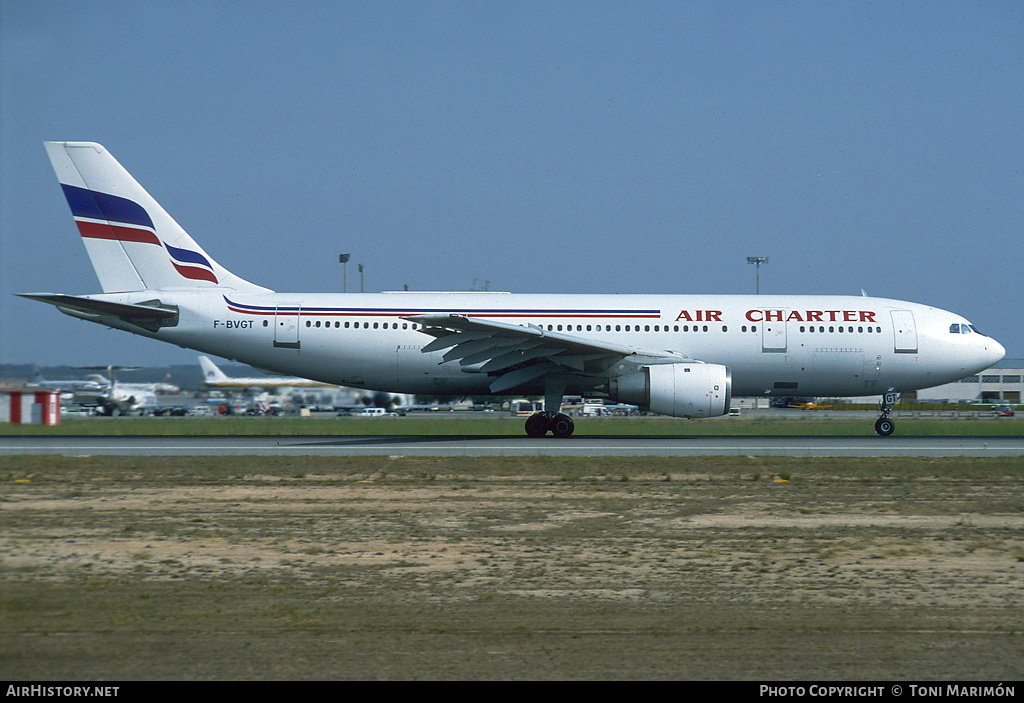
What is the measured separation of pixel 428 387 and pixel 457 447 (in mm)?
3785

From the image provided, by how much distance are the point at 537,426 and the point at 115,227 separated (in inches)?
468

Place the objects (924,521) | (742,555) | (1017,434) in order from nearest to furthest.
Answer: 1. (742,555)
2. (924,521)
3. (1017,434)

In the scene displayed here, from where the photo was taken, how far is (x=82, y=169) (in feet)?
71.0

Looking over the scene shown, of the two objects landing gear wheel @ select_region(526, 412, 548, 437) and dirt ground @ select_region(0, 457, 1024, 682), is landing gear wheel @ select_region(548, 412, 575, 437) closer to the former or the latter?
landing gear wheel @ select_region(526, 412, 548, 437)

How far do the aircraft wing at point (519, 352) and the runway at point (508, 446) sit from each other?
65.3 inches

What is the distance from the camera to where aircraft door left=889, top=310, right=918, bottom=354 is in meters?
22.2

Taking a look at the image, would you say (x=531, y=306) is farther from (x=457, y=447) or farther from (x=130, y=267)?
(x=130, y=267)

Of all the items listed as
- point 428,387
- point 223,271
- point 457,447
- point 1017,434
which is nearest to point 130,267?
point 223,271

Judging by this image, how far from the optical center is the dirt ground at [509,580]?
16.1 feet

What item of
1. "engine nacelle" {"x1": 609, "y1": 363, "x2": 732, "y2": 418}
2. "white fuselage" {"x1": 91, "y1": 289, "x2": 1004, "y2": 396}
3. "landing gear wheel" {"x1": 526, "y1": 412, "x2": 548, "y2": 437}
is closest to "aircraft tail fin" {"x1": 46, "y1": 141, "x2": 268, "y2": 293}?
"white fuselage" {"x1": 91, "y1": 289, "x2": 1004, "y2": 396}

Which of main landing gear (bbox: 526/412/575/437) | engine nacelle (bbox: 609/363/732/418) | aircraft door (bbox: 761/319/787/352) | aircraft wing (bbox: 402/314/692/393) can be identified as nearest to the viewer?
aircraft wing (bbox: 402/314/692/393)

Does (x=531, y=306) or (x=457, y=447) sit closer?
(x=457, y=447)

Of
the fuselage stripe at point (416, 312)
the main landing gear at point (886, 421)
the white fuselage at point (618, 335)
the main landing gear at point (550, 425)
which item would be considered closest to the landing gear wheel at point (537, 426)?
the main landing gear at point (550, 425)
